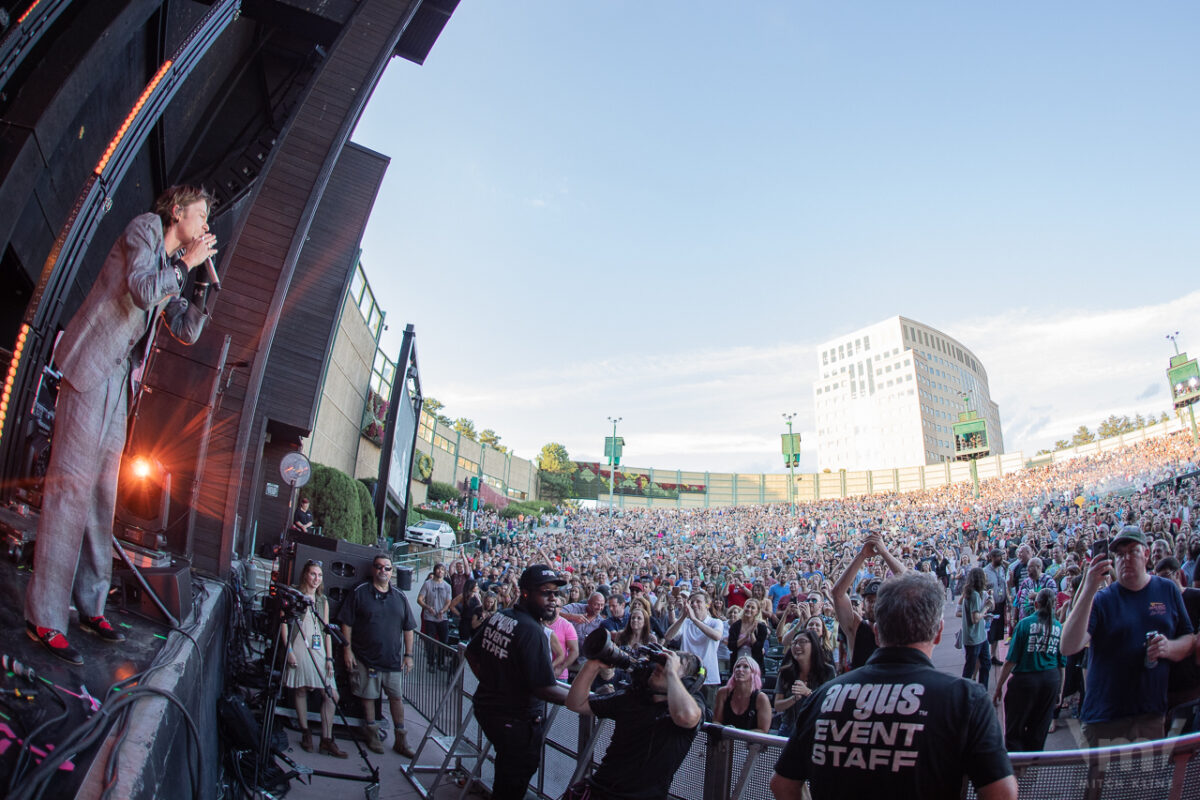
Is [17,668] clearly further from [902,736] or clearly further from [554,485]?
[554,485]

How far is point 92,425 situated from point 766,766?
Result: 3.40 metres

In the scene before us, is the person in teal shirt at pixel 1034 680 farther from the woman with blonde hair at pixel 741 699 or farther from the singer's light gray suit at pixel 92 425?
the singer's light gray suit at pixel 92 425

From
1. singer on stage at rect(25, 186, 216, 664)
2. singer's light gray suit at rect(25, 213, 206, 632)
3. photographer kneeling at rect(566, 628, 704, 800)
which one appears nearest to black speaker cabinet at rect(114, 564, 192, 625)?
singer on stage at rect(25, 186, 216, 664)

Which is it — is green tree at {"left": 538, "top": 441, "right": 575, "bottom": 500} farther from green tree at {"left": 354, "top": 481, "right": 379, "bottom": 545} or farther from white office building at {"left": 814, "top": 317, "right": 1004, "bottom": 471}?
white office building at {"left": 814, "top": 317, "right": 1004, "bottom": 471}

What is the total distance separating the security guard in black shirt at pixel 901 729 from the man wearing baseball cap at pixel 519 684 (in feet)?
5.34

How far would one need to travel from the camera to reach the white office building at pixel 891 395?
400 ft

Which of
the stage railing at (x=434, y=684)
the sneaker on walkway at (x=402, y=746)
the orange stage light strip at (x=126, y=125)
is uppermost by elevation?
the orange stage light strip at (x=126, y=125)

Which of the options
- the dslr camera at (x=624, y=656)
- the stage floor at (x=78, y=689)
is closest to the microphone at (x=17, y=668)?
the stage floor at (x=78, y=689)

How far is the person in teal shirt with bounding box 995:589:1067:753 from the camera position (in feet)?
18.5

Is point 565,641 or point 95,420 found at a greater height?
point 95,420

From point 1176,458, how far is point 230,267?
45.3m

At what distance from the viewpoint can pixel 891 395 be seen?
12562 centimetres

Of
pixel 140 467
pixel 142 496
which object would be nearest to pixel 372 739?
pixel 142 496

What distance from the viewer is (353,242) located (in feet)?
63.3
